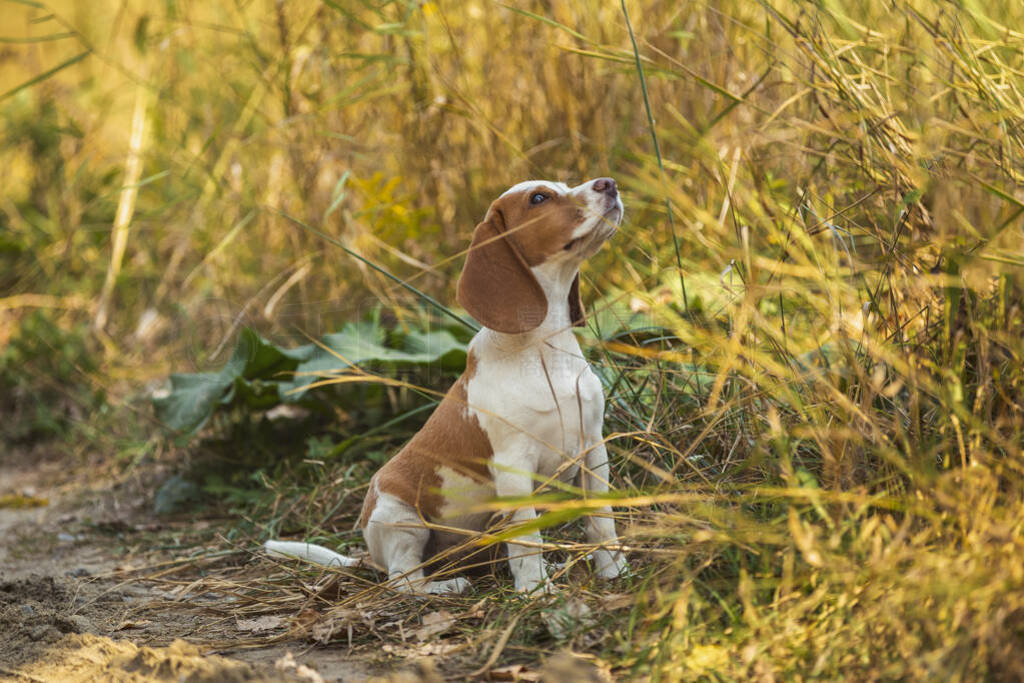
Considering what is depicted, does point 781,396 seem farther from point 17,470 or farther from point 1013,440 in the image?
point 17,470

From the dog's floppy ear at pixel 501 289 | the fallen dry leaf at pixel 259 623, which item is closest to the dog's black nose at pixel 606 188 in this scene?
the dog's floppy ear at pixel 501 289

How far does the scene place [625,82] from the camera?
13.5 ft

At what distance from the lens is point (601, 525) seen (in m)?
2.17

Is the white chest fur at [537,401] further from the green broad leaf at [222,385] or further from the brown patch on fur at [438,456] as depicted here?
the green broad leaf at [222,385]

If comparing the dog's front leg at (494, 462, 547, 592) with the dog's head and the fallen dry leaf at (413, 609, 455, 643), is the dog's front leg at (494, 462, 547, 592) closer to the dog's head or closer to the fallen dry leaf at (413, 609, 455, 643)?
the fallen dry leaf at (413, 609, 455, 643)

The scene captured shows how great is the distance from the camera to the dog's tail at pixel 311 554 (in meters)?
2.62

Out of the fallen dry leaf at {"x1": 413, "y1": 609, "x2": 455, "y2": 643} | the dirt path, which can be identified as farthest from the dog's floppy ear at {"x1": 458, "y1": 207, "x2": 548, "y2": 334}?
the dirt path

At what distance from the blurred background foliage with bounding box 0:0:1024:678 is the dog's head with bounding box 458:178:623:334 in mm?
125

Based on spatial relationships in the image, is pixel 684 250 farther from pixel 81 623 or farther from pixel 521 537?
pixel 81 623

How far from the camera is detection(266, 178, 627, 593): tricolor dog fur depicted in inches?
84.9

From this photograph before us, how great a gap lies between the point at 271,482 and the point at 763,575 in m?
2.16

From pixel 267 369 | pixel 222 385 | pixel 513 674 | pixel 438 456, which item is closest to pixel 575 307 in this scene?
pixel 438 456

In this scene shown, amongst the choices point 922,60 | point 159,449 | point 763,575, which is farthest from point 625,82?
point 763,575

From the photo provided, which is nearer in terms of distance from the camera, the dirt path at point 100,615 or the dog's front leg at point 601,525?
the dirt path at point 100,615
